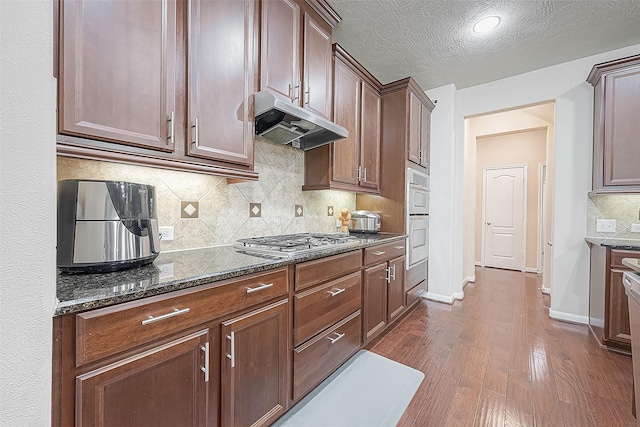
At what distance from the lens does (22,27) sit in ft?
1.81

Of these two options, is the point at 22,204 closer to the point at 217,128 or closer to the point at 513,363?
the point at 217,128

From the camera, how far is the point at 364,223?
269cm

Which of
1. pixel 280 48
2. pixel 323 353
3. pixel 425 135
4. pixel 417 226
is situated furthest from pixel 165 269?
pixel 425 135

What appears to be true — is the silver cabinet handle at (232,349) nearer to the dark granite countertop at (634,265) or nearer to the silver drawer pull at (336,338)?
the silver drawer pull at (336,338)

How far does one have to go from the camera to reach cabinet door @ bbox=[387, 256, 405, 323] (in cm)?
244

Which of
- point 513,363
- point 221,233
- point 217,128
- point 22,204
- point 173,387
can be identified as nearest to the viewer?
point 22,204

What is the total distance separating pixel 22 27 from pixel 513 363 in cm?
293

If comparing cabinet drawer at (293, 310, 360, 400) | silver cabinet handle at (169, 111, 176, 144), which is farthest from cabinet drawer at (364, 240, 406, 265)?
silver cabinet handle at (169, 111, 176, 144)

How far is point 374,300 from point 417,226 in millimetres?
1225

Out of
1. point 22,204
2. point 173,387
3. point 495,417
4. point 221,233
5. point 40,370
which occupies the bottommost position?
point 495,417

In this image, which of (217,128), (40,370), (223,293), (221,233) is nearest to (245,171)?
(217,128)

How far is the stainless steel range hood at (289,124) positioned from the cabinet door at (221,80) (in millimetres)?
111

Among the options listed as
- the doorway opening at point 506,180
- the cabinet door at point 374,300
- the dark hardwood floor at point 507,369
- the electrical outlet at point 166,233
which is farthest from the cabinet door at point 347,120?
the doorway opening at point 506,180

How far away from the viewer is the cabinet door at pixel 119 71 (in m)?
0.92
